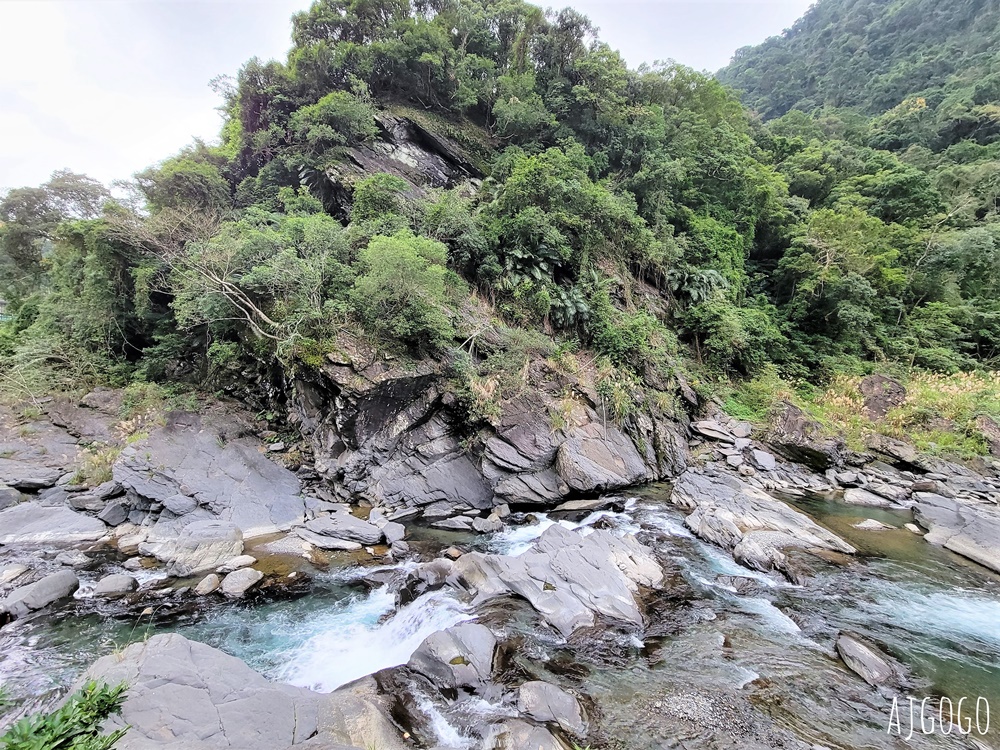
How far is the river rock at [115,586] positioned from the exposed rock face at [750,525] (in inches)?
506

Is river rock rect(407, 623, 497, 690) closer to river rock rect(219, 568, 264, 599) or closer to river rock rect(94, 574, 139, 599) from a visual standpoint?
river rock rect(219, 568, 264, 599)

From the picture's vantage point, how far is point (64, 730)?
8.25 feet

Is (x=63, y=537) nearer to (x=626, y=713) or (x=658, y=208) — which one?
(x=626, y=713)

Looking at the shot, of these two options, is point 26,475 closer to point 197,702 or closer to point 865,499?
point 197,702

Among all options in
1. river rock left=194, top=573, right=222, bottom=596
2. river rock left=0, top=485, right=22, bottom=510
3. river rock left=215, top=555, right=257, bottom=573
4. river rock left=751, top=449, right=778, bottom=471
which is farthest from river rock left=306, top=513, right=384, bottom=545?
river rock left=751, top=449, right=778, bottom=471

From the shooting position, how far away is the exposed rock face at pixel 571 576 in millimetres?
7570

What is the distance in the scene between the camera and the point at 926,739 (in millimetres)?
5293

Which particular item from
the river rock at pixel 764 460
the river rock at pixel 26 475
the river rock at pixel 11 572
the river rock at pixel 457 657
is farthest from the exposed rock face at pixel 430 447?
the river rock at pixel 26 475

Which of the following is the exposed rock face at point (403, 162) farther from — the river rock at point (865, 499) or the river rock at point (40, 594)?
the river rock at point (865, 499)

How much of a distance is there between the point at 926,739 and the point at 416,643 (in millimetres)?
7121

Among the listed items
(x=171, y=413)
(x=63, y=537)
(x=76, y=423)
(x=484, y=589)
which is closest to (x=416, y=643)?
(x=484, y=589)

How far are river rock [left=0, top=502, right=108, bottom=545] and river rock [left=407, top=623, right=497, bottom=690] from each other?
9.63m

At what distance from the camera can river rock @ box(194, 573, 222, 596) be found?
8.35m

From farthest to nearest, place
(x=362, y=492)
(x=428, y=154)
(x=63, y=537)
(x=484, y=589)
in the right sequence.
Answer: (x=428, y=154), (x=362, y=492), (x=63, y=537), (x=484, y=589)
